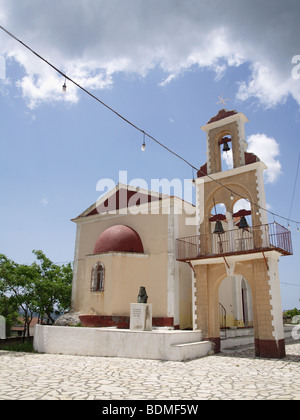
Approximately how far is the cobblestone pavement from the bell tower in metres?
1.42

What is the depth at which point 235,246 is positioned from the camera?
13406 mm

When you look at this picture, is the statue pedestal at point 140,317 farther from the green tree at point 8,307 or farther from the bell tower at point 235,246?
the green tree at point 8,307

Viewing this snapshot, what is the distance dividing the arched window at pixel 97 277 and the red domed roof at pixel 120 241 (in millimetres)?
741

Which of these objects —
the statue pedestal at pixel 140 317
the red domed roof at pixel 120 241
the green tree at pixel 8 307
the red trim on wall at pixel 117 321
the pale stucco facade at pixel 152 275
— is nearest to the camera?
the statue pedestal at pixel 140 317

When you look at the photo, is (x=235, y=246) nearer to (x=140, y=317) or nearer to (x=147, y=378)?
(x=140, y=317)

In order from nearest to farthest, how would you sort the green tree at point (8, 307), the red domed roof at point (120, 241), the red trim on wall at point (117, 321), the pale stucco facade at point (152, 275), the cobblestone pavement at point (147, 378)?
1. the cobblestone pavement at point (147, 378)
2. the red trim on wall at point (117, 321)
3. the pale stucco facade at point (152, 275)
4. the red domed roof at point (120, 241)
5. the green tree at point (8, 307)

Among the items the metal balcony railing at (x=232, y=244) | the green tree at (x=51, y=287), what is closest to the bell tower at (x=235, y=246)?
the metal balcony railing at (x=232, y=244)

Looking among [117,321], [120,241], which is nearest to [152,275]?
[120,241]

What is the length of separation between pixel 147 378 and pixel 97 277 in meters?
8.23

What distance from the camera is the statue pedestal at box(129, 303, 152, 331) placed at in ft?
40.7

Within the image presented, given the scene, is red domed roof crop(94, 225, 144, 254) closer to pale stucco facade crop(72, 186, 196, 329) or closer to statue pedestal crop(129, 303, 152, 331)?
pale stucco facade crop(72, 186, 196, 329)

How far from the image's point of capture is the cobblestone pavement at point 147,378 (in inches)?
250
